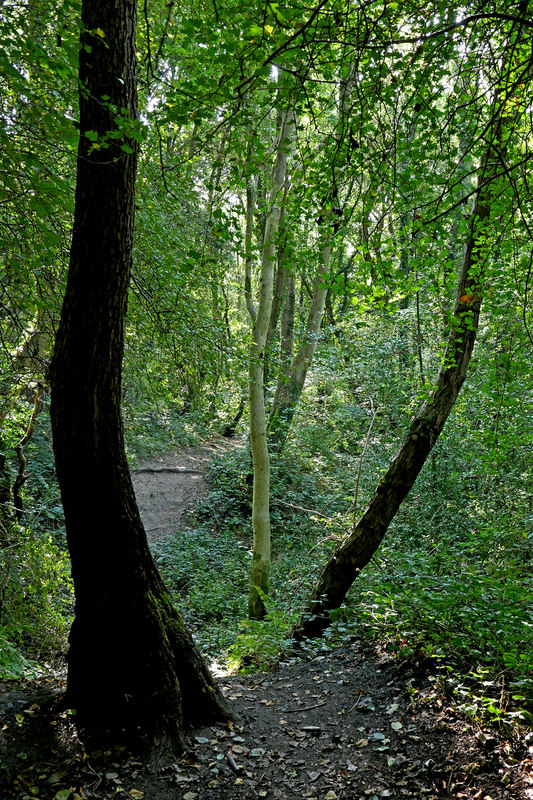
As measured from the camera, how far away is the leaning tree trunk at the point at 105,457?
2.87 m

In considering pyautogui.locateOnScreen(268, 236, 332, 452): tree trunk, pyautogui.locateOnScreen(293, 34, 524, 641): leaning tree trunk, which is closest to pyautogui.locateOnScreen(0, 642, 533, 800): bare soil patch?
pyautogui.locateOnScreen(293, 34, 524, 641): leaning tree trunk

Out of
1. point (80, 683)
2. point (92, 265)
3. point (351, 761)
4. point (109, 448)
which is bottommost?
point (351, 761)

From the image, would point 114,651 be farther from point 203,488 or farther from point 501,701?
point 203,488

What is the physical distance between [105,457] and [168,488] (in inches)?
476

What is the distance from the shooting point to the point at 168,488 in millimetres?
14914

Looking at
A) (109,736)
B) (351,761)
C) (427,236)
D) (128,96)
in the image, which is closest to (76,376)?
(128,96)

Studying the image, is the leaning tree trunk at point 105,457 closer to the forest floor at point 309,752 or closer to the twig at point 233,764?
the forest floor at point 309,752

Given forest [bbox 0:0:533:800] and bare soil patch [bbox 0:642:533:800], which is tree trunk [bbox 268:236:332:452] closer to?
forest [bbox 0:0:533:800]

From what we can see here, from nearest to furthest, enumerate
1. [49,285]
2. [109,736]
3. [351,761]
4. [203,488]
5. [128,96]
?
[128,96] < [109,736] < [351,761] < [49,285] < [203,488]

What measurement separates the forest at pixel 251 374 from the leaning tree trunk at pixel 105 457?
0.04 feet

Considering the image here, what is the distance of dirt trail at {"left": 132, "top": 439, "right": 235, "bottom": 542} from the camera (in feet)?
43.0

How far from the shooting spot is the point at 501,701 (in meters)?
3.17

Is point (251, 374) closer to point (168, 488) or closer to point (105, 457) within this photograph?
point (105, 457)

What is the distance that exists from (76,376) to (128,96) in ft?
5.26
